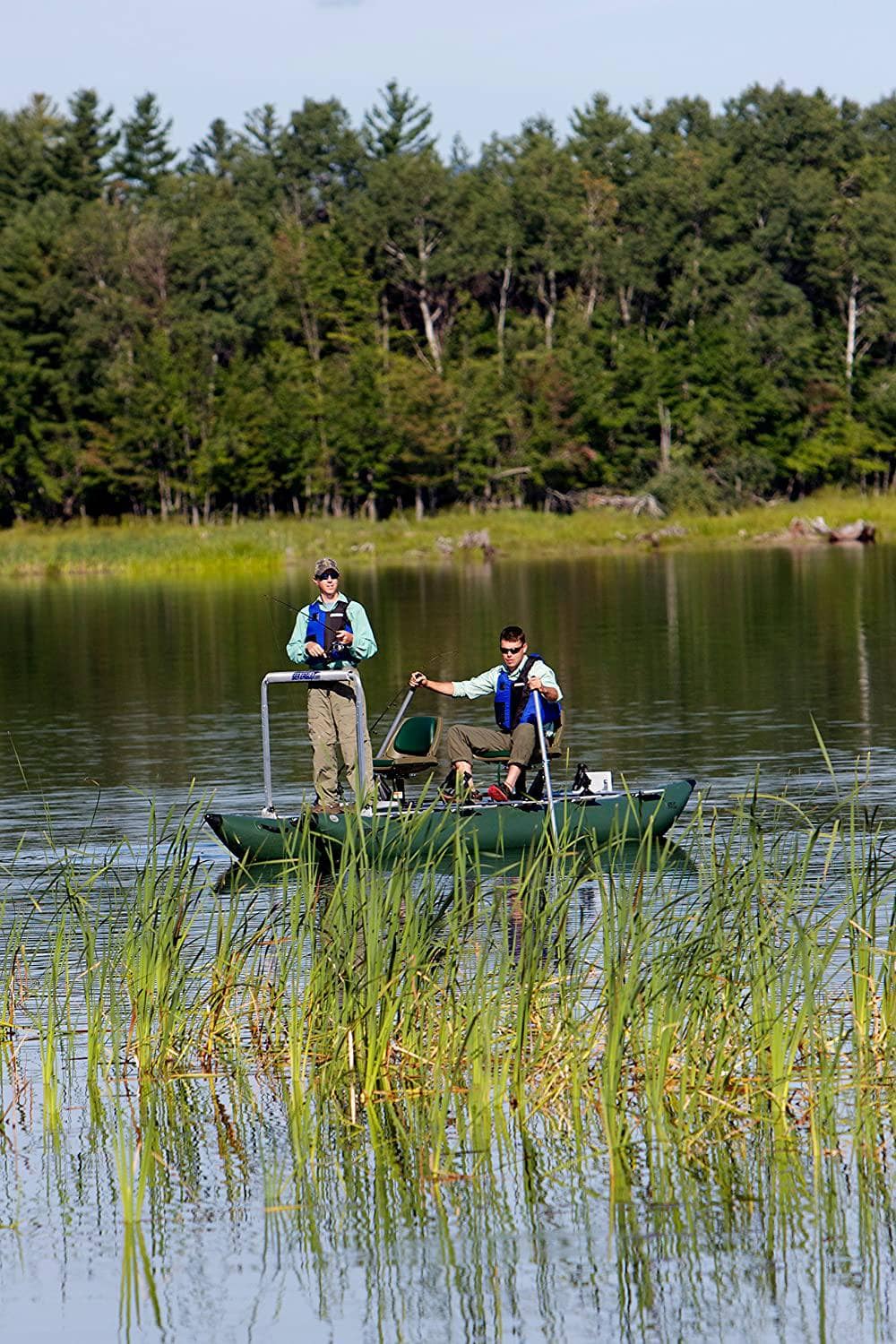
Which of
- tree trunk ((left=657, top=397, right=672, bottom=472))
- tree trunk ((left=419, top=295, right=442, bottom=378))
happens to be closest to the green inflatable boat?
tree trunk ((left=657, top=397, right=672, bottom=472))

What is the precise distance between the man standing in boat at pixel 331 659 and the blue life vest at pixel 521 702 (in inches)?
35.9

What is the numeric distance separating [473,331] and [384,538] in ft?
57.6

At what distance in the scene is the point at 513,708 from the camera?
14414 millimetres

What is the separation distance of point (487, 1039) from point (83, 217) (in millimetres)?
A: 83083

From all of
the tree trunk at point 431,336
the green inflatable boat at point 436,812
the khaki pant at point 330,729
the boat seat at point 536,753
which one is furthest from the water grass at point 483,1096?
the tree trunk at point 431,336

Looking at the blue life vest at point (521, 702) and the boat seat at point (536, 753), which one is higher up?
the blue life vest at point (521, 702)

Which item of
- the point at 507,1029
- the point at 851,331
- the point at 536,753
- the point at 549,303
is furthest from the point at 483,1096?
the point at 549,303

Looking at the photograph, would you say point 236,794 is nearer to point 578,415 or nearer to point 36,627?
point 36,627

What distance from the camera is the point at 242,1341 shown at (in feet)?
21.0

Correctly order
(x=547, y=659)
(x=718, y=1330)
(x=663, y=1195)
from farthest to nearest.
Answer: (x=547, y=659) → (x=663, y=1195) → (x=718, y=1330)

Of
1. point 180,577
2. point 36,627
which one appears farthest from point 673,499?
point 36,627

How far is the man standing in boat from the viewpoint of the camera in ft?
46.9

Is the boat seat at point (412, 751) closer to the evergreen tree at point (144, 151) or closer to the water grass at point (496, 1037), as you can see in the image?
the water grass at point (496, 1037)

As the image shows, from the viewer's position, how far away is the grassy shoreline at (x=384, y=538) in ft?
219
